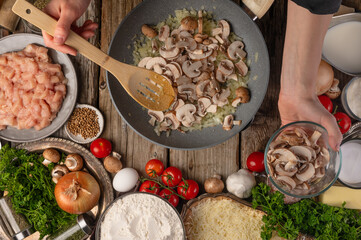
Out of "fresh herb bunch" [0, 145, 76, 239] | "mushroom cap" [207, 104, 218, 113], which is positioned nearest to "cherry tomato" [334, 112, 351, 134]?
"mushroom cap" [207, 104, 218, 113]

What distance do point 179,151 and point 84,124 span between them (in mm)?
563

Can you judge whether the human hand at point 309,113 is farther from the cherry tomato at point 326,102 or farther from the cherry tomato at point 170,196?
the cherry tomato at point 170,196

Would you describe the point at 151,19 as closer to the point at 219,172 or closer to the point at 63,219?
the point at 219,172

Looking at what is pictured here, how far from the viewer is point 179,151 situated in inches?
75.9

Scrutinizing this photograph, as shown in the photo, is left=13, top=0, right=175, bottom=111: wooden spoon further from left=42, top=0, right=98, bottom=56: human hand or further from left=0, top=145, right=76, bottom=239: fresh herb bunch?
left=0, top=145, right=76, bottom=239: fresh herb bunch

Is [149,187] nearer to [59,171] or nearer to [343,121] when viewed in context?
[59,171]

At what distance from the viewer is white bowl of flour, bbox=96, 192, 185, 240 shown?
167 centimetres

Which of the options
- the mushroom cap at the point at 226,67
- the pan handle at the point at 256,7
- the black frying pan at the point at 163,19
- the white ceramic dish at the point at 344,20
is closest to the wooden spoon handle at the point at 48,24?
the black frying pan at the point at 163,19

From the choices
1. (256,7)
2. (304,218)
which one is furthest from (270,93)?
(304,218)

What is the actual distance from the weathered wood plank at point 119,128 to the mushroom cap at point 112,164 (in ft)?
0.22

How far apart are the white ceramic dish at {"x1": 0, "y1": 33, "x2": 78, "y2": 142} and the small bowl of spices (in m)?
0.05

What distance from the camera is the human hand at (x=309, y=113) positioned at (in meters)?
1.47

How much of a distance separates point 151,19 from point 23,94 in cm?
84

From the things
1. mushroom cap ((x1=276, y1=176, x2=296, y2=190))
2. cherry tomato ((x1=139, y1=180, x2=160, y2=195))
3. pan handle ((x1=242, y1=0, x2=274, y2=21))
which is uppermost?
pan handle ((x1=242, y1=0, x2=274, y2=21))
